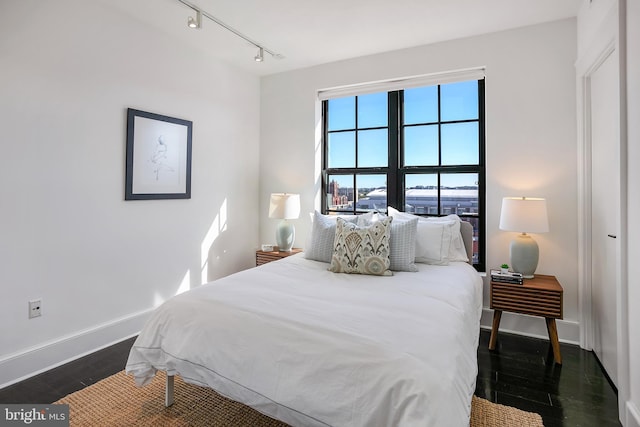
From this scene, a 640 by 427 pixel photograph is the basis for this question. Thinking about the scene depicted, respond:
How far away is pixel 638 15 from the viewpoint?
5.42 feet

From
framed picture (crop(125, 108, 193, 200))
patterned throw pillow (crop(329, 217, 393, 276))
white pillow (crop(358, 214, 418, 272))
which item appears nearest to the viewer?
patterned throw pillow (crop(329, 217, 393, 276))

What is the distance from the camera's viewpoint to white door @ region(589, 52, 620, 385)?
87.0 inches

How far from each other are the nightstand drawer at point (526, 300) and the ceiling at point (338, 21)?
7.16 ft

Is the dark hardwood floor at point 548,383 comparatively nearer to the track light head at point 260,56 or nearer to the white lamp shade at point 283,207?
the white lamp shade at point 283,207

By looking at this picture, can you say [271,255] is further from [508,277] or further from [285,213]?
[508,277]

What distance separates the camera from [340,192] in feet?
13.2

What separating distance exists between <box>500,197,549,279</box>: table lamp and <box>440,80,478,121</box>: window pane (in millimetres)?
1064

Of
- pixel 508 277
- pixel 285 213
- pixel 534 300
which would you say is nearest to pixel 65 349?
pixel 285 213

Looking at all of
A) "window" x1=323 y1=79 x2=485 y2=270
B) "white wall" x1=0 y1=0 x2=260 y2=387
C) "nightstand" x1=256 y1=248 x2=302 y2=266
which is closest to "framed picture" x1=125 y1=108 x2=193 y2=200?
"white wall" x1=0 y1=0 x2=260 y2=387

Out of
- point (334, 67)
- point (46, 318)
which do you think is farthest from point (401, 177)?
point (46, 318)

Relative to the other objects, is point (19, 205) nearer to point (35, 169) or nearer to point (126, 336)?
point (35, 169)

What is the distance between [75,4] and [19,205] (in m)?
1.49

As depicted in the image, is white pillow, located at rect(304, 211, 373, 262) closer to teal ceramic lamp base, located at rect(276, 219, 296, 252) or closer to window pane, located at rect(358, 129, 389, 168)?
teal ceramic lamp base, located at rect(276, 219, 296, 252)

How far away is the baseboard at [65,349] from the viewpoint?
218cm
